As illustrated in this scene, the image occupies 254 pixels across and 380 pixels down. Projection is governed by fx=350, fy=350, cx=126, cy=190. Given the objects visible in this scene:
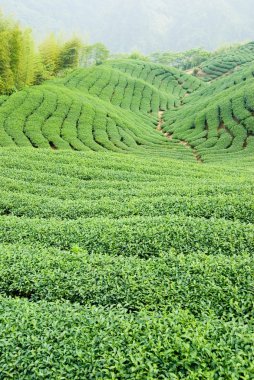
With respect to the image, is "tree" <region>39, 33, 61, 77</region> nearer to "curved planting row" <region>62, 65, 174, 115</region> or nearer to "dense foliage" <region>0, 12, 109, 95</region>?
"dense foliage" <region>0, 12, 109, 95</region>

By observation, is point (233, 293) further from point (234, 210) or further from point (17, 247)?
point (17, 247)

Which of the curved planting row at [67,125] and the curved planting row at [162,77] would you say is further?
the curved planting row at [162,77]

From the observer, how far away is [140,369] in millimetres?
5590

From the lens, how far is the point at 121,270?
8906 millimetres

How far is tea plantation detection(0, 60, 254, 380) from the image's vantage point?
5.84 meters

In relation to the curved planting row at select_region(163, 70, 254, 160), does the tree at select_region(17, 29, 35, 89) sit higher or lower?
higher

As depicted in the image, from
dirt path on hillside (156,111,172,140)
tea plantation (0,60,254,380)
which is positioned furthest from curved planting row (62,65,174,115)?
tea plantation (0,60,254,380)

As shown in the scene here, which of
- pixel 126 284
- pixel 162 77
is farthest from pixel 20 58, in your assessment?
pixel 162 77

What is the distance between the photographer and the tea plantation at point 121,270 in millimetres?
5840

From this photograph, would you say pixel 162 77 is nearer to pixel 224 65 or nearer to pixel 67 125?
pixel 224 65

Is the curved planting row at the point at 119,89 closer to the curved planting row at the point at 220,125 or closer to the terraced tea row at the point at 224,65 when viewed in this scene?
the curved planting row at the point at 220,125

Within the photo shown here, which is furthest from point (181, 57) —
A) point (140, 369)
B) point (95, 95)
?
point (140, 369)

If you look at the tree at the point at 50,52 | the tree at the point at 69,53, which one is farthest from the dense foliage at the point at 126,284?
the tree at the point at 69,53

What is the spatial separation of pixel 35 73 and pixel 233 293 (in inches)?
2218
